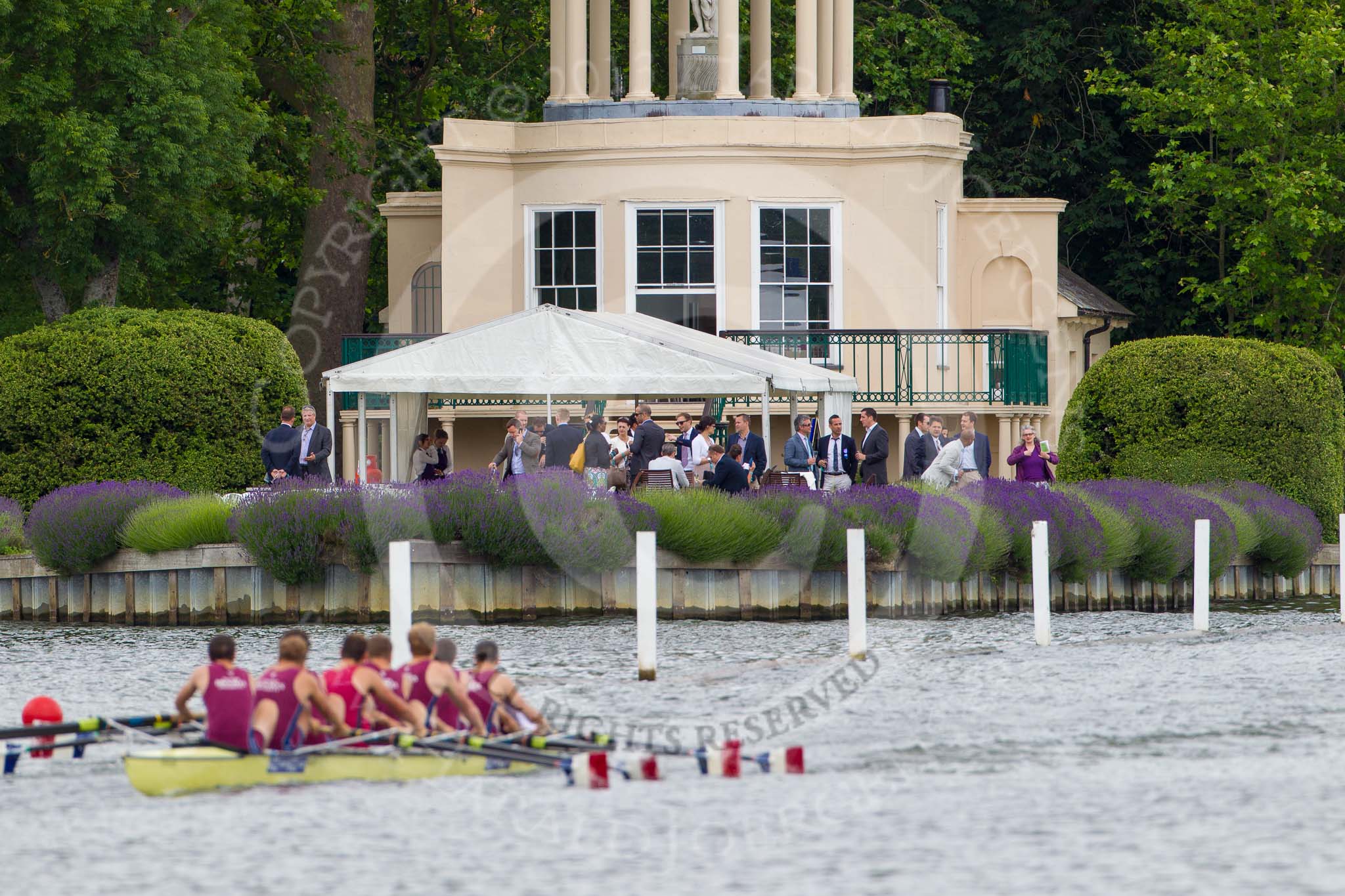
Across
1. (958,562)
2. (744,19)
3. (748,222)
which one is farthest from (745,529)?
(744,19)

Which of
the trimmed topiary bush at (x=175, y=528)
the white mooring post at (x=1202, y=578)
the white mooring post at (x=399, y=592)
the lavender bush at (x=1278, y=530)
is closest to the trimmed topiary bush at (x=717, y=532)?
the white mooring post at (x=1202, y=578)

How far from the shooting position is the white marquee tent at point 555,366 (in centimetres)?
2914

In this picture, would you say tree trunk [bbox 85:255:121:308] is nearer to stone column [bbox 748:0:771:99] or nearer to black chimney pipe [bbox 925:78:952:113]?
stone column [bbox 748:0:771:99]

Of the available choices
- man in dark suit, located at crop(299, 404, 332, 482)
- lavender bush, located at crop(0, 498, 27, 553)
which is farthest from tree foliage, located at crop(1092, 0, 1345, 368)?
lavender bush, located at crop(0, 498, 27, 553)

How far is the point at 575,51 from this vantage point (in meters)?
40.7

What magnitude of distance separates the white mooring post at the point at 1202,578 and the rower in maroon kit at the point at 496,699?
11086 mm

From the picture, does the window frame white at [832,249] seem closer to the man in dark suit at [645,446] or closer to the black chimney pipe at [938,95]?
the black chimney pipe at [938,95]

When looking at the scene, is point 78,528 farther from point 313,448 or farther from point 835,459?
point 835,459

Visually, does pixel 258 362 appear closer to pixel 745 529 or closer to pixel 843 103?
pixel 745 529

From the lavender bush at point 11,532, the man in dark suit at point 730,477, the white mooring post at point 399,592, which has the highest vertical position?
the man in dark suit at point 730,477

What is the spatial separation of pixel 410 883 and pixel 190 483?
1985 cm

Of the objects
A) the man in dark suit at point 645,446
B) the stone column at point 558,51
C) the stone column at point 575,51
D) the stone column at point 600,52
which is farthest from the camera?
the stone column at point 600,52

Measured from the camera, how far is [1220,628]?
2708cm

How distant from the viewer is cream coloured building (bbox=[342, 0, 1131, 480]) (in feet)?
129
